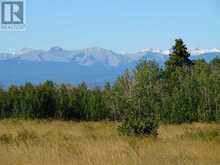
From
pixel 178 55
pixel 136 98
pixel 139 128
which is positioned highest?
pixel 178 55

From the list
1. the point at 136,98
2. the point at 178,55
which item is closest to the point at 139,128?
the point at 136,98

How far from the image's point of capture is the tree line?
40.1m

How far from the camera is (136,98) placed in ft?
153

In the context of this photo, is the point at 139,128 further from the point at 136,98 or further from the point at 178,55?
the point at 178,55

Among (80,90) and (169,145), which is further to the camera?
(80,90)

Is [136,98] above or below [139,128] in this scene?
below

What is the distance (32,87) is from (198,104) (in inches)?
535

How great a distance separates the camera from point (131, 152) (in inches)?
408

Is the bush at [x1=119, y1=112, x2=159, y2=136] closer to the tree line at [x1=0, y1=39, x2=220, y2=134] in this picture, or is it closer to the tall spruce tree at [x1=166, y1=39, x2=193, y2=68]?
the tree line at [x1=0, y1=39, x2=220, y2=134]

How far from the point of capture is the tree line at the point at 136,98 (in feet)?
132

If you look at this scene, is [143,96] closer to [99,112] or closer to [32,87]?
[99,112]

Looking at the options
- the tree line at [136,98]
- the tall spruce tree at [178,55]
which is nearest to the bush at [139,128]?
the tree line at [136,98]

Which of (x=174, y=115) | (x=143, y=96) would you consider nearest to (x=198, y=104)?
(x=174, y=115)

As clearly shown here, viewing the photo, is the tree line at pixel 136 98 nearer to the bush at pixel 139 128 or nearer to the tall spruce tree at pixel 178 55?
the tall spruce tree at pixel 178 55
